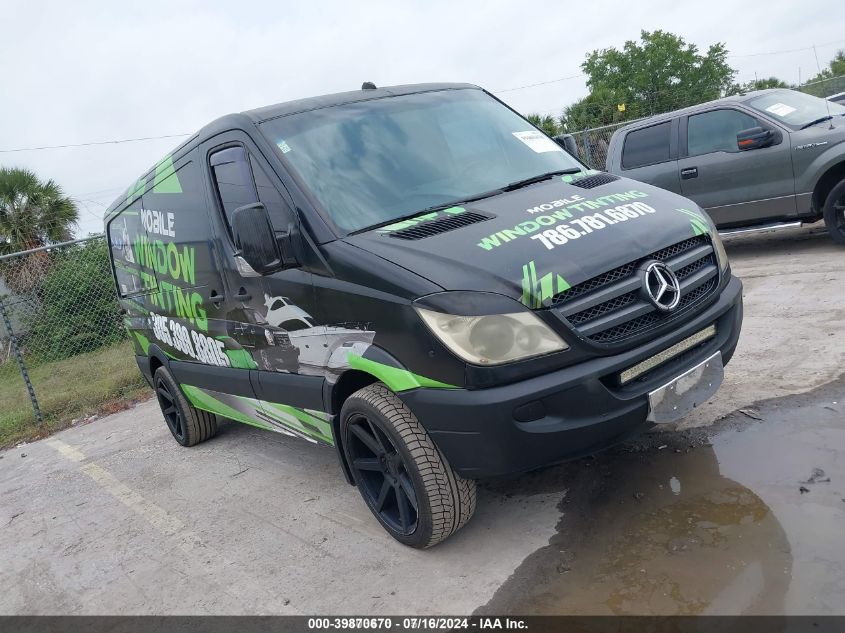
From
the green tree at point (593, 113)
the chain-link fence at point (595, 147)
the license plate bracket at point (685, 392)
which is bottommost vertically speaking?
the license plate bracket at point (685, 392)

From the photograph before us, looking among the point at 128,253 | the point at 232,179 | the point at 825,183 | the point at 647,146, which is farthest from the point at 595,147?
the point at 232,179

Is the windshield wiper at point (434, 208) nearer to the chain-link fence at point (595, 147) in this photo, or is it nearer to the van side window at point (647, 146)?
the van side window at point (647, 146)

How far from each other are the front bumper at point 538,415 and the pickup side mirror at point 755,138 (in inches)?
219

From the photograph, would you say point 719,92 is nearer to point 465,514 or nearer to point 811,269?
point 811,269

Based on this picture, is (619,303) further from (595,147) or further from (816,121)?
(595,147)

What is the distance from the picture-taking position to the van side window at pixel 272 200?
3537 millimetres

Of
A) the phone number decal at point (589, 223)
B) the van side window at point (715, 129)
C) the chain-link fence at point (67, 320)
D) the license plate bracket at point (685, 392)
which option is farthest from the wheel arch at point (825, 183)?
the chain-link fence at point (67, 320)

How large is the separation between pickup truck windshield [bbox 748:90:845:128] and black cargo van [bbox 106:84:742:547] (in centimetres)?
467

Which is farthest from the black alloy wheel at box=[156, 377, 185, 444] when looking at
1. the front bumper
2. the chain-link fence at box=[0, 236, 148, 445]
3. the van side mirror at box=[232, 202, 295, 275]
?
the chain-link fence at box=[0, 236, 148, 445]

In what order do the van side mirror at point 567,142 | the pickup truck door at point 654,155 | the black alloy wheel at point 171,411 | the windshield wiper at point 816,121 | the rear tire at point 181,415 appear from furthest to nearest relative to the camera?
the pickup truck door at point 654,155, the windshield wiper at point 816,121, the black alloy wheel at point 171,411, the rear tire at point 181,415, the van side mirror at point 567,142

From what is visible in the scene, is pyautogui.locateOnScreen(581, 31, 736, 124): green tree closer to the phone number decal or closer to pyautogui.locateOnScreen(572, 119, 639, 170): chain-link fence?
pyautogui.locateOnScreen(572, 119, 639, 170): chain-link fence

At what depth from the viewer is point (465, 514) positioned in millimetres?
3240

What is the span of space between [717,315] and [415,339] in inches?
56.6

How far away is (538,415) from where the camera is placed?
2.84 m
